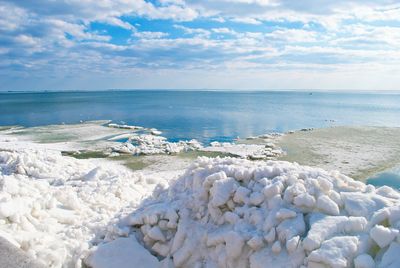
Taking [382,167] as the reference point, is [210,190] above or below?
above

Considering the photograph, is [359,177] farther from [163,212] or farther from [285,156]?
[163,212]

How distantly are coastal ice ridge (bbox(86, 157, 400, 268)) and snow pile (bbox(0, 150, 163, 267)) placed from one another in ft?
1.88

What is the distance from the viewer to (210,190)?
6.73m

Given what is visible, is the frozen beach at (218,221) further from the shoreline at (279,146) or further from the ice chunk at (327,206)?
the shoreline at (279,146)

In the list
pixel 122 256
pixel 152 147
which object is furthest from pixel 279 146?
pixel 122 256

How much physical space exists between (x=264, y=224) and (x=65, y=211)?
16.2 feet

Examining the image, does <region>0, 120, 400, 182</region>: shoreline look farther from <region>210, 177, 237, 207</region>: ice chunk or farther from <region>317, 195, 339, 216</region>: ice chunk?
<region>317, 195, 339, 216</region>: ice chunk

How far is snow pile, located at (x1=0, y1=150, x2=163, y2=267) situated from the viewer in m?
6.34

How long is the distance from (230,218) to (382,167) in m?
13.8

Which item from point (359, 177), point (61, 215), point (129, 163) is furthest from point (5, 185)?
point (359, 177)

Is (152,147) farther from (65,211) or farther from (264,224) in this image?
(264,224)

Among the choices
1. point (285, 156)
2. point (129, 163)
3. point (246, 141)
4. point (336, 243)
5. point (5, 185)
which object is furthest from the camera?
point (246, 141)

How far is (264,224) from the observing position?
561 centimetres

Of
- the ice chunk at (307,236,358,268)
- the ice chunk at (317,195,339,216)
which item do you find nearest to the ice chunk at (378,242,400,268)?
the ice chunk at (307,236,358,268)
